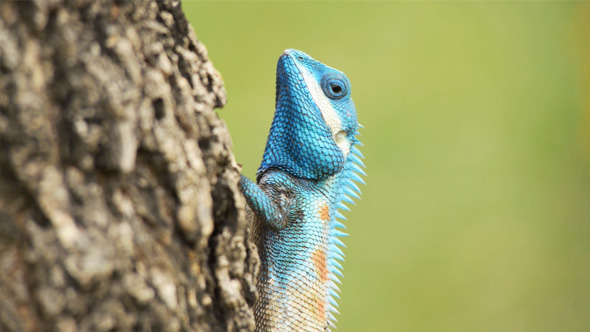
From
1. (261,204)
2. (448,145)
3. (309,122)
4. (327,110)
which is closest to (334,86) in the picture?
(327,110)

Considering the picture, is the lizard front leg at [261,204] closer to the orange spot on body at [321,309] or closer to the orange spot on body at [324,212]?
the orange spot on body at [324,212]

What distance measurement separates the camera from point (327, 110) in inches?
95.9

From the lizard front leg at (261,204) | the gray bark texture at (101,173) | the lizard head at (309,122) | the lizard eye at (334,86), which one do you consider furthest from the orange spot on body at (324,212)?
the gray bark texture at (101,173)

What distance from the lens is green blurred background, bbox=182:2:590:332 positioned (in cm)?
523

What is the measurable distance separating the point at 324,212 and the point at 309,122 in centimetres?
36

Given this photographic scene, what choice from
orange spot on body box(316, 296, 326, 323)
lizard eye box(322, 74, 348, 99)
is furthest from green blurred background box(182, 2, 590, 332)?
orange spot on body box(316, 296, 326, 323)

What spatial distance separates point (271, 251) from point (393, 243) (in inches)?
129

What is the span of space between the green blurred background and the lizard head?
2631mm

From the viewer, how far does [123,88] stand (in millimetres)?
1250

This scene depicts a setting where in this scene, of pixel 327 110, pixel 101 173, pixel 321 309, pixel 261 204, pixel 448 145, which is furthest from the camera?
pixel 448 145

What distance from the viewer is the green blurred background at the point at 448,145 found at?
5.23 meters

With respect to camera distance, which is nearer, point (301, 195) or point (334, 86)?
point (301, 195)

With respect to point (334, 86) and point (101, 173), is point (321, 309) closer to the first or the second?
point (334, 86)

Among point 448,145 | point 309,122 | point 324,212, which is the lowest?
point 324,212
